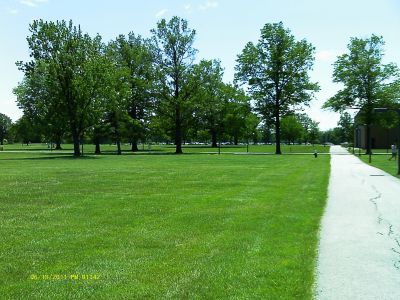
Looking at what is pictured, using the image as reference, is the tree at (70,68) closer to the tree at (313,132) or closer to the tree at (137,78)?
the tree at (137,78)

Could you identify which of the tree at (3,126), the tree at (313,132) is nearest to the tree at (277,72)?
the tree at (313,132)

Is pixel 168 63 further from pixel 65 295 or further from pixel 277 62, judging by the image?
pixel 65 295

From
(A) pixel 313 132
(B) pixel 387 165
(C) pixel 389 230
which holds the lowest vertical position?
(B) pixel 387 165

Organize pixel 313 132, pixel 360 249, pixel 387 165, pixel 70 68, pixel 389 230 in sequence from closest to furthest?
pixel 360 249
pixel 389 230
pixel 387 165
pixel 70 68
pixel 313 132

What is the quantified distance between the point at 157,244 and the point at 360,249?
3.17 m

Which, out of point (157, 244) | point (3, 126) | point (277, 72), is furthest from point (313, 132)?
point (157, 244)

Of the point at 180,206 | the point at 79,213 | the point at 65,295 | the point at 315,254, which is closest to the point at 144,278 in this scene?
the point at 65,295

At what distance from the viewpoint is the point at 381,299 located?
15.8 feet

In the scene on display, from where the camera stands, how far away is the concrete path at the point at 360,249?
520cm

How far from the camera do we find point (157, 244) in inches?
292

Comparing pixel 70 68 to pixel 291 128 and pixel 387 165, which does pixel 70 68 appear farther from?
pixel 291 128

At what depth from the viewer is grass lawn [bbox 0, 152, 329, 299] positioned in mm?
5215

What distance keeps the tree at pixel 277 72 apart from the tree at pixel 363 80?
4.07 m

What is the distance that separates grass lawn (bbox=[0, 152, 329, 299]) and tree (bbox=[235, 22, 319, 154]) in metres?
45.7
